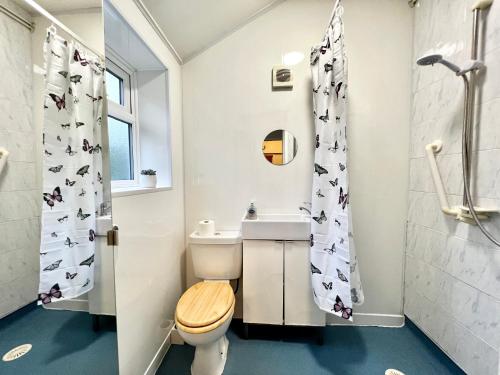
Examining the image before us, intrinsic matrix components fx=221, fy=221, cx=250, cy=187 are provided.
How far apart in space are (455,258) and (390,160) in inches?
30.4

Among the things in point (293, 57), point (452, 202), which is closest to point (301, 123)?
point (293, 57)

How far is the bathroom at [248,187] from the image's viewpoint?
0.75 metres

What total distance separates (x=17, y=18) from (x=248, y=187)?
146 centimetres

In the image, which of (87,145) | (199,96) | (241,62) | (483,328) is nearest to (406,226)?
(483,328)

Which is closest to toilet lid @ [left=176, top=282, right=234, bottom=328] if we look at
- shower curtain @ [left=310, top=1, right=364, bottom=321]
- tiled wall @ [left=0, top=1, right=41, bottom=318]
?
shower curtain @ [left=310, top=1, right=364, bottom=321]

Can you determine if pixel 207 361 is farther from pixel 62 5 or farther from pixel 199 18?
pixel 199 18

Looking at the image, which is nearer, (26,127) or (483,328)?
(26,127)

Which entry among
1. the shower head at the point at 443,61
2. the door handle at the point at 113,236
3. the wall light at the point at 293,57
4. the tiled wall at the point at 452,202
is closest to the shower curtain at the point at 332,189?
the wall light at the point at 293,57

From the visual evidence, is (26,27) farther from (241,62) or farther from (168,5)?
(241,62)

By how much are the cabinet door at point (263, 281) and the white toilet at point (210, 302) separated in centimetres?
13

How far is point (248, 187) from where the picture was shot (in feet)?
6.07

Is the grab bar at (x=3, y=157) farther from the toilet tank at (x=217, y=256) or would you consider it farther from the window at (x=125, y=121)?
the toilet tank at (x=217, y=256)

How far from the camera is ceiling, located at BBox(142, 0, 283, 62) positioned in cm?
139

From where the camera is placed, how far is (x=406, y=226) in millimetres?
1768
